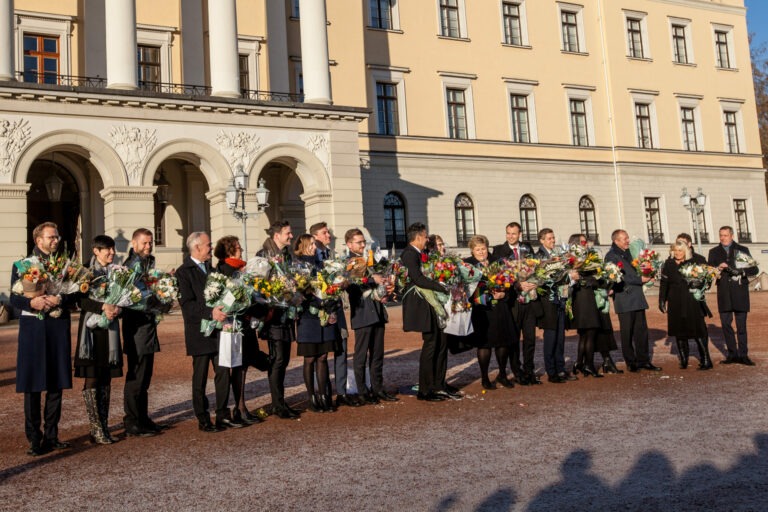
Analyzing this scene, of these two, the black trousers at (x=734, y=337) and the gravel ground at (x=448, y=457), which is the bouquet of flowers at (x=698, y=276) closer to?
the black trousers at (x=734, y=337)

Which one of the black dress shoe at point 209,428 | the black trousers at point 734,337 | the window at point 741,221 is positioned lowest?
the black dress shoe at point 209,428

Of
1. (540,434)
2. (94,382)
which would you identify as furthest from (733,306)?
(94,382)

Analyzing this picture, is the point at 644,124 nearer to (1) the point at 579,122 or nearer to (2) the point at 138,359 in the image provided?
(1) the point at 579,122

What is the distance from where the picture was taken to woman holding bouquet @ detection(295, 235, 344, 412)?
814cm

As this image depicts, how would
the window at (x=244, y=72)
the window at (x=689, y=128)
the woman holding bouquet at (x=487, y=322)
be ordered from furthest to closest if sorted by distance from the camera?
the window at (x=689, y=128) → the window at (x=244, y=72) → the woman holding bouquet at (x=487, y=322)

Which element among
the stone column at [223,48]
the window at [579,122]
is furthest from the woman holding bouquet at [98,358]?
the window at [579,122]

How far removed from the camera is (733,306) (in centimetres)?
1105

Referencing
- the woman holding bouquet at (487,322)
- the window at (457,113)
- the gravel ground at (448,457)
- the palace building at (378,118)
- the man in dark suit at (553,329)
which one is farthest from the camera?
the window at (457,113)

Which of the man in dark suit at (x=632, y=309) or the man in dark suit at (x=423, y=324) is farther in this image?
the man in dark suit at (x=632, y=309)

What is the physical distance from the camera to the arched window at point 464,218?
3272cm

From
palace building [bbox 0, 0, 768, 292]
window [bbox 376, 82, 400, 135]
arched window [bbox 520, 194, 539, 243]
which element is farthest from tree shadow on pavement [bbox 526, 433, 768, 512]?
arched window [bbox 520, 194, 539, 243]

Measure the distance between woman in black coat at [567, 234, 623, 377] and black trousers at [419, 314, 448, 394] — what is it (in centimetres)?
228

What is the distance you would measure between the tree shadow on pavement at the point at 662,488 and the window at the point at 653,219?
109ft

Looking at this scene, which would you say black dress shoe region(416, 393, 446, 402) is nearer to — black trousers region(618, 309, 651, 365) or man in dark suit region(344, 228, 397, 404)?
man in dark suit region(344, 228, 397, 404)
